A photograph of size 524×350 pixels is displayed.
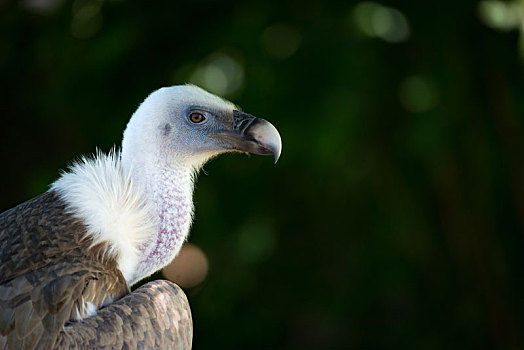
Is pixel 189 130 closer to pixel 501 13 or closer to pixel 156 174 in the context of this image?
pixel 156 174

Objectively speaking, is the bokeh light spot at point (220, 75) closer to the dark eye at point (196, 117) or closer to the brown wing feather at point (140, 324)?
the dark eye at point (196, 117)

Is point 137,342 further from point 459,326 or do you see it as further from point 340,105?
point 459,326

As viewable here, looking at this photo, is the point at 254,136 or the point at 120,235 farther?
the point at 254,136

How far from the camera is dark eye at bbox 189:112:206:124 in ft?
9.25

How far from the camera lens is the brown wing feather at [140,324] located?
91.1 inches

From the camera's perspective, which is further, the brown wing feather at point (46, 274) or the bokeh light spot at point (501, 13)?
the bokeh light spot at point (501, 13)

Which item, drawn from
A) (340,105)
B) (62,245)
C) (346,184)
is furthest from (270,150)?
(346,184)

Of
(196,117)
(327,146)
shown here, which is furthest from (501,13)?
(196,117)

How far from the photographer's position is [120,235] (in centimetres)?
255

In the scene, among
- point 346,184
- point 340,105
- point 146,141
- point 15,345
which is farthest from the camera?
point 346,184

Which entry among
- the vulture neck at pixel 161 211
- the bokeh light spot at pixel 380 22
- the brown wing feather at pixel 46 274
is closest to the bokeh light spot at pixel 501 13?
the bokeh light spot at pixel 380 22

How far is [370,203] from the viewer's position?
5.82m

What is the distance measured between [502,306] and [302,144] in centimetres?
212

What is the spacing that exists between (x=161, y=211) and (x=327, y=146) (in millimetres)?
1749
